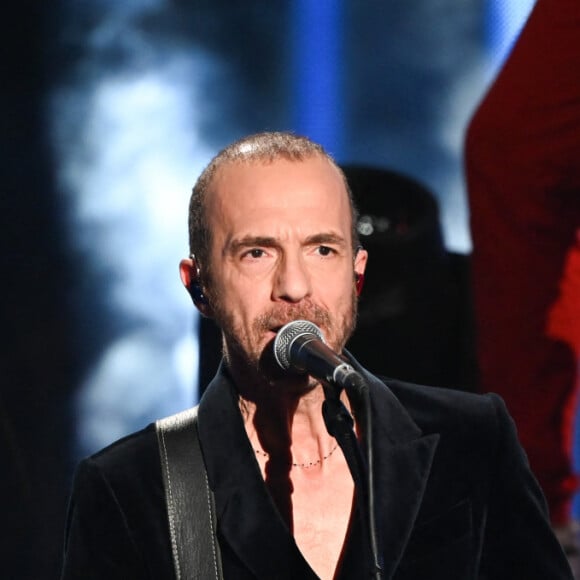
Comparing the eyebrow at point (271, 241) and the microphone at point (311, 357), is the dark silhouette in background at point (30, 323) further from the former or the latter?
the microphone at point (311, 357)

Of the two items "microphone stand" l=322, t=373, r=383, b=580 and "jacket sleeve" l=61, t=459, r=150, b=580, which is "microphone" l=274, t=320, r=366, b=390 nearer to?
"microphone stand" l=322, t=373, r=383, b=580

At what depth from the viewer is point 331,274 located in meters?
2.13

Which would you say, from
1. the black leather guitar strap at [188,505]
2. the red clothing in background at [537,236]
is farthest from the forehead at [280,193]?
the red clothing in background at [537,236]

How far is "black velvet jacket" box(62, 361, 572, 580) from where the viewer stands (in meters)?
2.13

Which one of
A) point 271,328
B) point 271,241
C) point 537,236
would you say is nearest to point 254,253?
point 271,241

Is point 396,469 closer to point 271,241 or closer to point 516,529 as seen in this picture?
point 516,529

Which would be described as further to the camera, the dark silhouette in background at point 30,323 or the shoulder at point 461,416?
the dark silhouette in background at point 30,323

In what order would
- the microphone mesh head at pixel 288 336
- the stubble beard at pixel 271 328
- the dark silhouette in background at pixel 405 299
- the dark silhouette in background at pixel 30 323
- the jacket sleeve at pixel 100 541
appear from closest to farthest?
the microphone mesh head at pixel 288 336, the stubble beard at pixel 271 328, the jacket sleeve at pixel 100 541, the dark silhouette in background at pixel 30 323, the dark silhouette in background at pixel 405 299

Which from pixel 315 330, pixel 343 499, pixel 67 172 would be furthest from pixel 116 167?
pixel 315 330

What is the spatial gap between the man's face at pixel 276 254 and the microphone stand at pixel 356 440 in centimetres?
40

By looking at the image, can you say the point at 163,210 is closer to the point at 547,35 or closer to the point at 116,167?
the point at 116,167

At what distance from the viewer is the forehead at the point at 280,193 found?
218 cm

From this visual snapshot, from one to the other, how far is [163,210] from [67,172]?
0.27m

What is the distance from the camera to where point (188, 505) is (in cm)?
217
